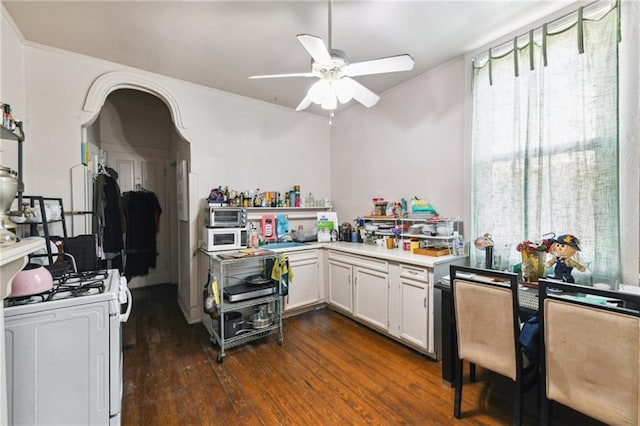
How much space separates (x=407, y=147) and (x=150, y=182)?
4071mm

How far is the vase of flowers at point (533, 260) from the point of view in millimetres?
2018

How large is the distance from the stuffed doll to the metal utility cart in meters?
2.25

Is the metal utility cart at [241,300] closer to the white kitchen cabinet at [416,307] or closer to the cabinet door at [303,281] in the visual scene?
the cabinet door at [303,281]

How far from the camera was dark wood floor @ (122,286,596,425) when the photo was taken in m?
1.77

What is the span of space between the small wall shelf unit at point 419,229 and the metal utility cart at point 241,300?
1.31 m

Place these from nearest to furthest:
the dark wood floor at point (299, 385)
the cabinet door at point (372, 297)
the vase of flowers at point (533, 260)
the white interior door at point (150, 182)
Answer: the dark wood floor at point (299, 385)
the vase of flowers at point (533, 260)
the cabinet door at point (372, 297)
the white interior door at point (150, 182)

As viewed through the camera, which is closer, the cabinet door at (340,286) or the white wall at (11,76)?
the white wall at (11,76)

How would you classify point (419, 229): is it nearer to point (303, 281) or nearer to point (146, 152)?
point (303, 281)

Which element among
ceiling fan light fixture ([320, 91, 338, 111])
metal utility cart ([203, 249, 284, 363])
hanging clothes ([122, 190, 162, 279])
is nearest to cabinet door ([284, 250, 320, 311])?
metal utility cart ([203, 249, 284, 363])

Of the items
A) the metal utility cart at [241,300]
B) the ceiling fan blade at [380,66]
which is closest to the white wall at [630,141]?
the ceiling fan blade at [380,66]

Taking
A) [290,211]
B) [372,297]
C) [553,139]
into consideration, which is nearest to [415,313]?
[372,297]

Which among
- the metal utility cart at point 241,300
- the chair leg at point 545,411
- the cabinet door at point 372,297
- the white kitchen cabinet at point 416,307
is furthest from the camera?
the cabinet door at point 372,297

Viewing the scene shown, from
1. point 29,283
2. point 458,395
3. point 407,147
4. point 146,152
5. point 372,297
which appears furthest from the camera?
point 146,152

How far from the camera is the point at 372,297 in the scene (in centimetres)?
285
